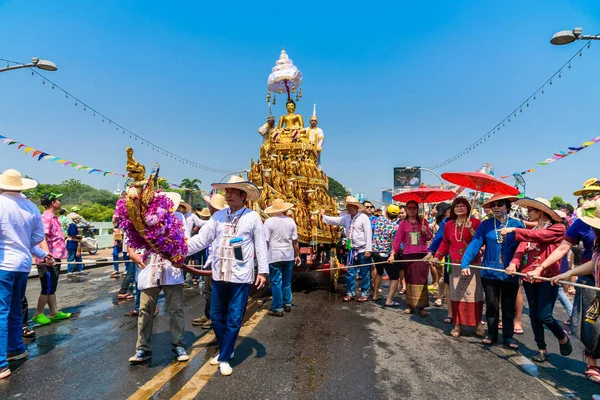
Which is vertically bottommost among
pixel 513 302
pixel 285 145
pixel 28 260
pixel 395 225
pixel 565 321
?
pixel 565 321

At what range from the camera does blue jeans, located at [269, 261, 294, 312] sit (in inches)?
249

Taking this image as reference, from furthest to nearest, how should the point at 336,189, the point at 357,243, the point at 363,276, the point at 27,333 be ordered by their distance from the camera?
1. the point at 336,189
2. the point at 363,276
3. the point at 357,243
4. the point at 27,333

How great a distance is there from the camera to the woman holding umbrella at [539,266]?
4.31 metres

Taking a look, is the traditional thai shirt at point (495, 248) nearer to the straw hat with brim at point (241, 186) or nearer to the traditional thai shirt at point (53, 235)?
the straw hat with brim at point (241, 186)

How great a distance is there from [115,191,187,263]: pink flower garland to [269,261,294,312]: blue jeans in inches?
107

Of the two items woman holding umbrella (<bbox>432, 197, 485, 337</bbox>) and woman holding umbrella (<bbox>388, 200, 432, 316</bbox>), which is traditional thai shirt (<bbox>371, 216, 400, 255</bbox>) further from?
woman holding umbrella (<bbox>432, 197, 485, 337</bbox>)

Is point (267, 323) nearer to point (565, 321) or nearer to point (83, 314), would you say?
point (83, 314)

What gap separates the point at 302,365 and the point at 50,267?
14.3ft

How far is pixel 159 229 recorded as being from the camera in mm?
3674

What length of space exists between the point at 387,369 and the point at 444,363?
2.47 ft

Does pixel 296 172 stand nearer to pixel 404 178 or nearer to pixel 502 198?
pixel 502 198

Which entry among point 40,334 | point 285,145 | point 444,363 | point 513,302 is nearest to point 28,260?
point 40,334

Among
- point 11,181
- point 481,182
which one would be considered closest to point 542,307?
point 481,182

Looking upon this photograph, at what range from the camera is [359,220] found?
7.53 m
